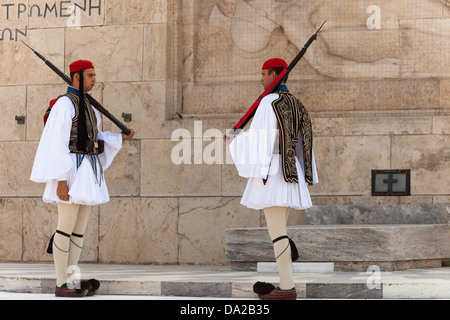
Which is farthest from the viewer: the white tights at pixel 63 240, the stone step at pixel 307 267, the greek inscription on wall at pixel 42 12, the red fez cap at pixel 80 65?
the greek inscription on wall at pixel 42 12

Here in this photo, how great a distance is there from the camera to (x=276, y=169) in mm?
7770

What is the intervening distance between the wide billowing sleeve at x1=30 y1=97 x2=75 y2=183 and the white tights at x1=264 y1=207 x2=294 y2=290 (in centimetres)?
178

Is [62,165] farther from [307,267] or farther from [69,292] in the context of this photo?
[307,267]

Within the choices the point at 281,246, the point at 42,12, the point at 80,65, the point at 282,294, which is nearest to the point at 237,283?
the point at 282,294

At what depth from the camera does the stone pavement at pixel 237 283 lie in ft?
26.0

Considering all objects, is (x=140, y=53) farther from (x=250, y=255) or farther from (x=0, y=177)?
(x=250, y=255)

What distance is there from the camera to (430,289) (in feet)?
26.0

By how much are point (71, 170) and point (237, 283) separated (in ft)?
5.69

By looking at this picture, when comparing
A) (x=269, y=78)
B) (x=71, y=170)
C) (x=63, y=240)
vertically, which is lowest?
(x=63, y=240)

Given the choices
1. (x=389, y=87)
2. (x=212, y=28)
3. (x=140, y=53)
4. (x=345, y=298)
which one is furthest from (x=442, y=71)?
(x=345, y=298)

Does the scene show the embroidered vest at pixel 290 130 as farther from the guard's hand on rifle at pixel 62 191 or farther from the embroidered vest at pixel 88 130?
the guard's hand on rifle at pixel 62 191

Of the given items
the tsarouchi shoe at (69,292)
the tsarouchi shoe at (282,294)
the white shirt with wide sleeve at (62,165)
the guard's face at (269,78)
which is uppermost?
the guard's face at (269,78)

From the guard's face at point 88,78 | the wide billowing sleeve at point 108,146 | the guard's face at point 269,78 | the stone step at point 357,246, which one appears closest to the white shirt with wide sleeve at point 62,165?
the guard's face at point 88,78

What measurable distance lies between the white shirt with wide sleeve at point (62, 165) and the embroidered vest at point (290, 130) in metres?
1.73
